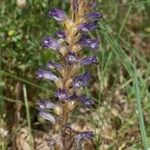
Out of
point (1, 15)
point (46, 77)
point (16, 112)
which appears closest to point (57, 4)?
point (1, 15)

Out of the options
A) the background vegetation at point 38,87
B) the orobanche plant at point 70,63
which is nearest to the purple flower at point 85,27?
A: the orobanche plant at point 70,63

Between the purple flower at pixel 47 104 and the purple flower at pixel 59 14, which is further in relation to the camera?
the purple flower at pixel 47 104

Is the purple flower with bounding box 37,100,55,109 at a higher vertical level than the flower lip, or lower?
lower

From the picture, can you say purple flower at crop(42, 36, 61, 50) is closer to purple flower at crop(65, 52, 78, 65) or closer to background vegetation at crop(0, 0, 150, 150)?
purple flower at crop(65, 52, 78, 65)

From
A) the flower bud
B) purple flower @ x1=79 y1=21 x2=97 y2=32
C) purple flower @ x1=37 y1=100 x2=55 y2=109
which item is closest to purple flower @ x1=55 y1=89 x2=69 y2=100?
purple flower @ x1=37 y1=100 x2=55 y2=109

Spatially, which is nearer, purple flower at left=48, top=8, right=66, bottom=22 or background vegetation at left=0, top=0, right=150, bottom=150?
purple flower at left=48, top=8, right=66, bottom=22

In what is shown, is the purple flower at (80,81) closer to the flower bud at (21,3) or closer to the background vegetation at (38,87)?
the background vegetation at (38,87)

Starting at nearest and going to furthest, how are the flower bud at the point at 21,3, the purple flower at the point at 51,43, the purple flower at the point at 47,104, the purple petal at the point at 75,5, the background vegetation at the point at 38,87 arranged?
the purple petal at the point at 75,5 < the purple flower at the point at 51,43 < the purple flower at the point at 47,104 < the background vegetation at the point at 38,87 < the flower bud at the point at 21,3

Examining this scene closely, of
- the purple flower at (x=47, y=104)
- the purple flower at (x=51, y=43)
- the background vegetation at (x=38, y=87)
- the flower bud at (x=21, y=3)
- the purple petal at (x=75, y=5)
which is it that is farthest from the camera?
the flower bud at (x=21, y=3)
